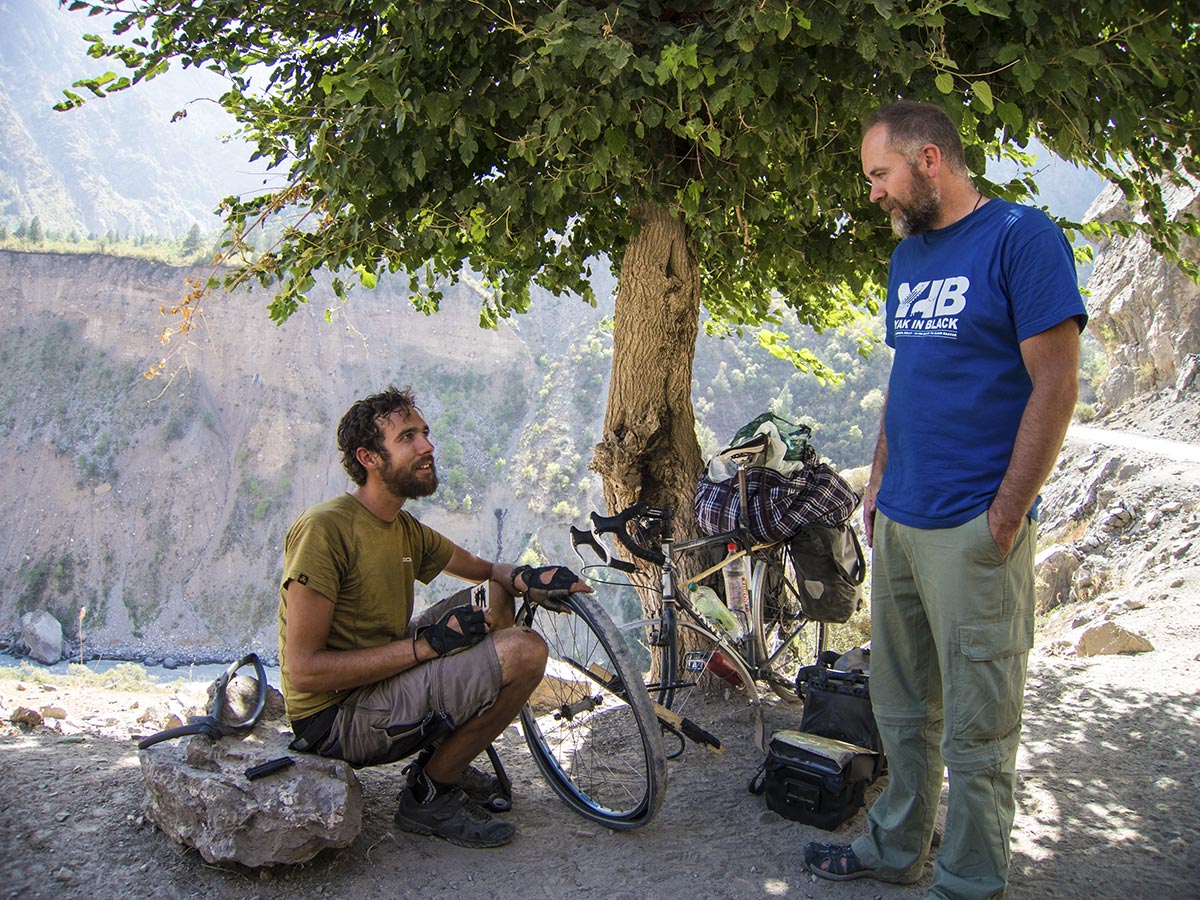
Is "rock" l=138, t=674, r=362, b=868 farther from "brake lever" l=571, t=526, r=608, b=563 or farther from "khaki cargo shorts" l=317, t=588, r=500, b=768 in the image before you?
"brake lever" l=571, t=526, r=608, b=563

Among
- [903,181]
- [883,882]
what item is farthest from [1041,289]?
[883,882]

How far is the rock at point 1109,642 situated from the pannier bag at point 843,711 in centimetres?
335

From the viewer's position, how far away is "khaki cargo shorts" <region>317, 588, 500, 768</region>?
9.60 feet

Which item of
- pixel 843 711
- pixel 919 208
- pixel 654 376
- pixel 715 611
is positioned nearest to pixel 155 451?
pixel 654 376

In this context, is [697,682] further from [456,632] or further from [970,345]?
[970,345]

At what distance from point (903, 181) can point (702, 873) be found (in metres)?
2.21

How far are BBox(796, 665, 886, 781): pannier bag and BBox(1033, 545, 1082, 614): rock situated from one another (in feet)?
23.1

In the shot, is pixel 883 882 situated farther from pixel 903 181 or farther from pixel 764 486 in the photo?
pixel 903 181

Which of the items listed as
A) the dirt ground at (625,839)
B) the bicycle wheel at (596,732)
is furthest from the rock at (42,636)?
the bicycle wheel at (596,732)

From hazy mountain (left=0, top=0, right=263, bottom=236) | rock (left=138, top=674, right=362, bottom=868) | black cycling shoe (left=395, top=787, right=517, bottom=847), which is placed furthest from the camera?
hazy mountain (left=0, top=0, right=263, bottom=236)

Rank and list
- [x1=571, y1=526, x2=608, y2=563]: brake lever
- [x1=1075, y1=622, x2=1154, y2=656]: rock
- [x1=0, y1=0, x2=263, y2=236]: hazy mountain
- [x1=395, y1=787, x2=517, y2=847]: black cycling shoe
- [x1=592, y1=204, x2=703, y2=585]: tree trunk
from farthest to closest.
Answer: [x1=0, y1=0, x2=263, y2=236]: hazy mountain, [x1=1075, y1=622, x2=1154, y2=656]: rock, [x1=592, y1=204, x2=703, y2=585]: tree trunk, [x1=571, y1=526, x2=608, y2=563]: brake lever, [x1=395, y1=787, x2=517, y2=847]: black cycling shoe

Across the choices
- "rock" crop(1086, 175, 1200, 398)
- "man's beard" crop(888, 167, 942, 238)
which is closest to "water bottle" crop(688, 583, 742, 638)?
"man's beard" crop(888, 167, 942, 238)

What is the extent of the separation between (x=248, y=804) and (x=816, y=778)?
1883mm

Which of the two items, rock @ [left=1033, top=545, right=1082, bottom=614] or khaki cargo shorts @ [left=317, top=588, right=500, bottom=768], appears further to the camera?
rock @ [left=1033, top=545, right=1082, bottom=614]
